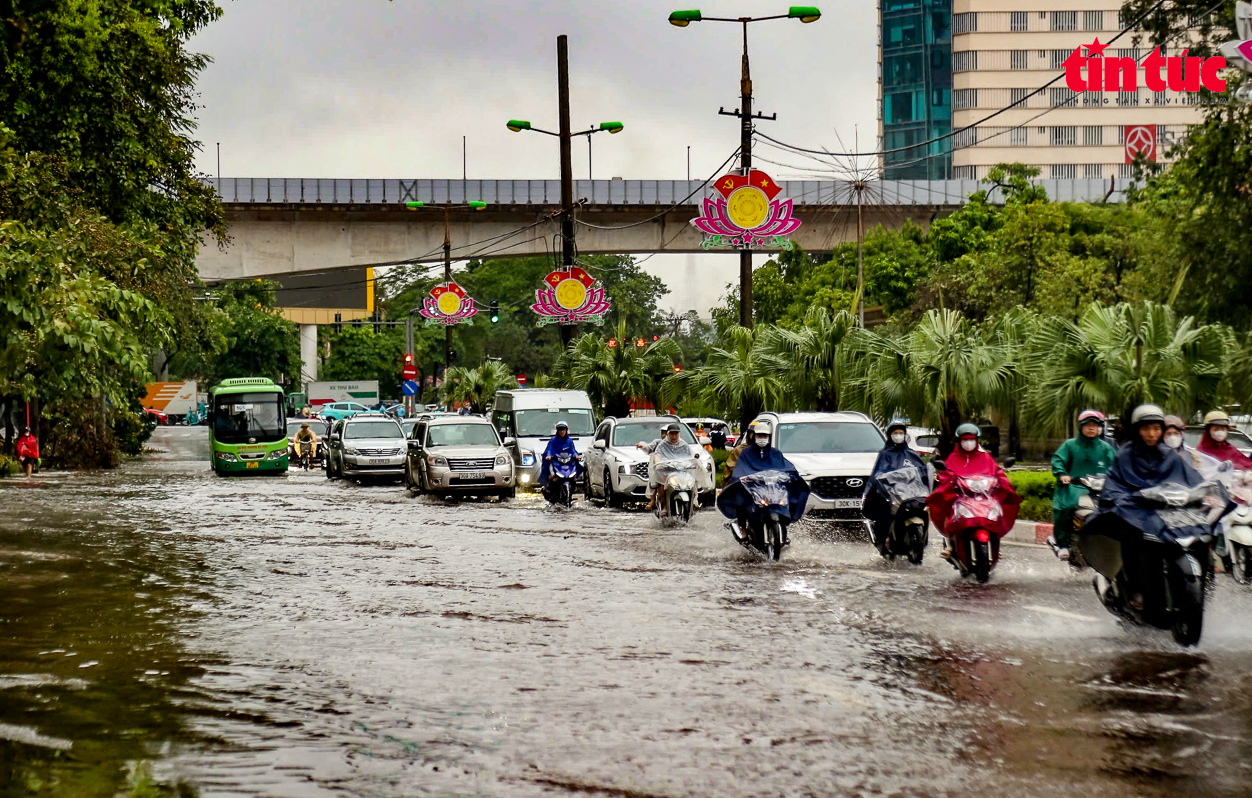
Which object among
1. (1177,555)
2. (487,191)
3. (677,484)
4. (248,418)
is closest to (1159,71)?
(677,484)

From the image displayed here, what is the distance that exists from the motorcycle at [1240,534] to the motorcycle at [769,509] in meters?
4.67

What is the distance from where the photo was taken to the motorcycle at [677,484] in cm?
2177

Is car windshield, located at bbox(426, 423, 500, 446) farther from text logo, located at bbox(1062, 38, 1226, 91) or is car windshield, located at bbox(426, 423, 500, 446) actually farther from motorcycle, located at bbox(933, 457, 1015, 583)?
motorcycle, located at bbox(933, 457, 1015, 583)

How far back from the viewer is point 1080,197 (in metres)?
58.2

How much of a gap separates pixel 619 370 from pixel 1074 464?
998 inches

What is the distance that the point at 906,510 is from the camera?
51.5 ft

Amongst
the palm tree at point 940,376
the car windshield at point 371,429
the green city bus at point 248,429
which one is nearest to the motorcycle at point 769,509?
the palm tree at point 940,376

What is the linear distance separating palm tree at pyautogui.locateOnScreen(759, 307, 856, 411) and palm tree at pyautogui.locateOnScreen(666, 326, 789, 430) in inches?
9.3

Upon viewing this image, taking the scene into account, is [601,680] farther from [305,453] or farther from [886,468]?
[305,453]

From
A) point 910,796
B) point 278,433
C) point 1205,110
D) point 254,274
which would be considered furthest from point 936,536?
point 254,274

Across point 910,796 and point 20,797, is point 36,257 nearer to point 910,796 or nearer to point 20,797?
point 20,797

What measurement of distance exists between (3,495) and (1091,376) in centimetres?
2117

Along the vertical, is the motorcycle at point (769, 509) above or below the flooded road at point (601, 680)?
above

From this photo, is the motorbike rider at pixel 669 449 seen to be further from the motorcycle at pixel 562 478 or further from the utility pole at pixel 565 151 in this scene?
the utility pole at pixel 565 151
